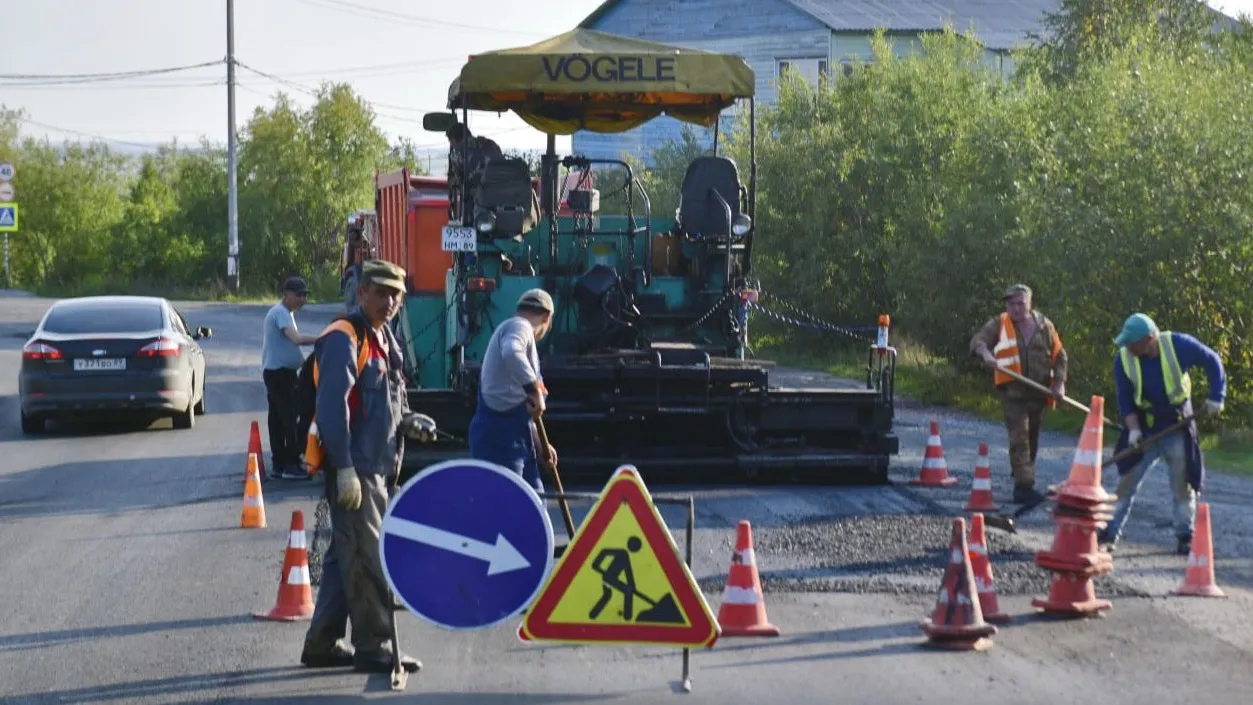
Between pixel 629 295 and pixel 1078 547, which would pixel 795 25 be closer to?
pixel 629 295

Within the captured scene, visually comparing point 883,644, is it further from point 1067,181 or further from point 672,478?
point 1067,181

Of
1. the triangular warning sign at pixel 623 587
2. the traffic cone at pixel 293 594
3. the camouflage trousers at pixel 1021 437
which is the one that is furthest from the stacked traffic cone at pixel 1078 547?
the traffic cone at pixel 293 594

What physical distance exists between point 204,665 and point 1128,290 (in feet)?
46.3

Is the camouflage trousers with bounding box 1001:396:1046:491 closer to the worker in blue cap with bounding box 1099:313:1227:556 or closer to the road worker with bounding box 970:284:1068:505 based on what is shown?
the road worker with bounding box 970:284:1068:505

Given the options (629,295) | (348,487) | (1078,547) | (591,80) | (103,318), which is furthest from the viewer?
(103,318)

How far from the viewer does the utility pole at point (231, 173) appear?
49.6 m

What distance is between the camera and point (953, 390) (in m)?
23.0

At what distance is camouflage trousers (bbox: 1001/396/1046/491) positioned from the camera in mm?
13047

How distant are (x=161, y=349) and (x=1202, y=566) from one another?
11.8m

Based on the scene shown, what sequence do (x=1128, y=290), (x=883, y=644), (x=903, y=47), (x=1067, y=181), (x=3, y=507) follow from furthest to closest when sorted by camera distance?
1. (x=903, y=47)
2. (x=1067, y=181)
3. (x=1128, y=290)
4. (x=3, y=507)
5. (x=883, y=644)

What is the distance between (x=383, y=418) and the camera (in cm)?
749

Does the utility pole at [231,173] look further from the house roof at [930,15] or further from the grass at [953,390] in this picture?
the grass at [953,390]

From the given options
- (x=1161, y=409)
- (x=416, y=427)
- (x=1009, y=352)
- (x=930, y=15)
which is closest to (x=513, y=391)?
(x=416, y=427)

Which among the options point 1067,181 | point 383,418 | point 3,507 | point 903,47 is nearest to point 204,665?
point 383,418
